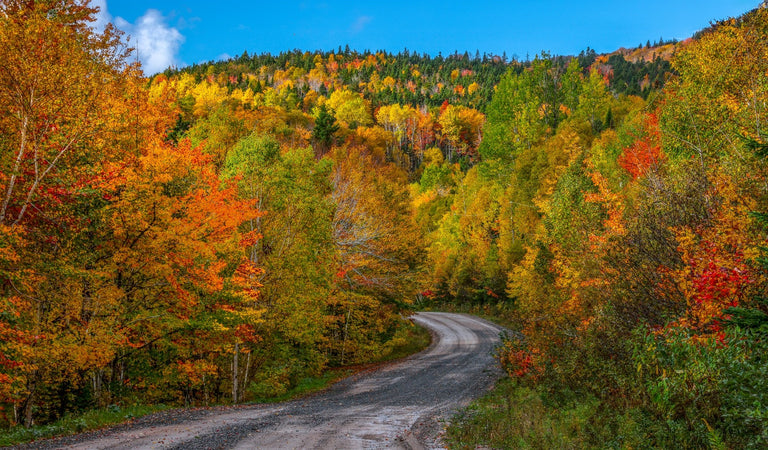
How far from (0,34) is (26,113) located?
80.3 inches

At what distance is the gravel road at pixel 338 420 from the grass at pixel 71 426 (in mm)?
668

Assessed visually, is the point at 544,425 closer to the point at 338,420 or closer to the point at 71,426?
the point at 338,420

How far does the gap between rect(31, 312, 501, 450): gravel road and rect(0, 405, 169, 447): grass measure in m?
0.67

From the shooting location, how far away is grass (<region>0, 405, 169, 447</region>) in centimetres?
1001

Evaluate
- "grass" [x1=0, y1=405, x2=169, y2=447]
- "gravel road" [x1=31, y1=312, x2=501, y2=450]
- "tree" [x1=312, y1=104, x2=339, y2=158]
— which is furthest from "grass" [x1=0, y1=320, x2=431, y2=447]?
"tree" [x1=312, y1=104, x2=339, y2=158]

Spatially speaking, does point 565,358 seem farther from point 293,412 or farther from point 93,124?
point 93,124

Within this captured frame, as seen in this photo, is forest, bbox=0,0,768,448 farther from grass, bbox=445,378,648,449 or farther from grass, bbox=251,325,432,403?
grass, bbox=251,325,432,403

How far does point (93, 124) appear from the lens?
12398 millimetres

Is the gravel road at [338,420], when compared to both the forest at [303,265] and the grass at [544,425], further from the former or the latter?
the forest at [303,265]

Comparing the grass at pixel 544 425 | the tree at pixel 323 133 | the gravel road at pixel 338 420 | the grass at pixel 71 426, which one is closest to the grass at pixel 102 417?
the grass at pixel 71 426

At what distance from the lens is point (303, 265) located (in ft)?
63.3

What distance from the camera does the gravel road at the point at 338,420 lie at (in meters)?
Result: 9.92

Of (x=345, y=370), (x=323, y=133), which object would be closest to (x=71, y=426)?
(x=345, y=370)

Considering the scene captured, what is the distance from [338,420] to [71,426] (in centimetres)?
634
